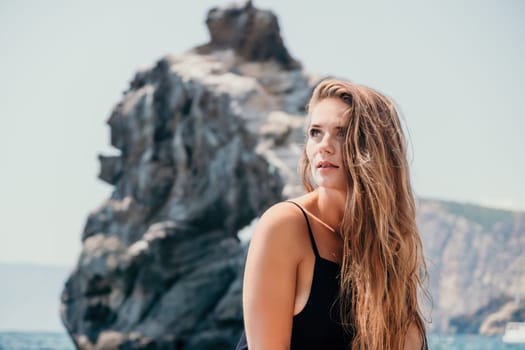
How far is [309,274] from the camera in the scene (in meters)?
3.05

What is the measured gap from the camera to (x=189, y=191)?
92.4 feet

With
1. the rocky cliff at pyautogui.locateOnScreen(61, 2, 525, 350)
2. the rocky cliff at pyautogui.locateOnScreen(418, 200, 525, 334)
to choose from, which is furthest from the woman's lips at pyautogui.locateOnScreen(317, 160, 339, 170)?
the rocky cliff at pyautogui.locateOnScreen(418, 200, 525, 334)

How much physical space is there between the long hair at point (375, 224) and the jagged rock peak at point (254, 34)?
24569 millimetres

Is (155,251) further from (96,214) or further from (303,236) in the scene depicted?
(303,236)

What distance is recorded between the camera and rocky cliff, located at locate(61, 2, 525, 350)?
81.3ft

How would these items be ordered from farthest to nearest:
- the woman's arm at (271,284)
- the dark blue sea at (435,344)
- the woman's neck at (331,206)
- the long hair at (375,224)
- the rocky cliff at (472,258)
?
the rocky cliff at (472,258)
the dark blue sea at (435,344)
the woman's neck at (331,206)
the long hair at (375,224)
the woman's arm at (271,284)

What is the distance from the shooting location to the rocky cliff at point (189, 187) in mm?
24781

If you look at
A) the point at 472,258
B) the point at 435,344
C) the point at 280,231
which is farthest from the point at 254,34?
the point at 472,258

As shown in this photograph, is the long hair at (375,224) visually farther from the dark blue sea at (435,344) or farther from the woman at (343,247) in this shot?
the dark blue sea at (435,344)

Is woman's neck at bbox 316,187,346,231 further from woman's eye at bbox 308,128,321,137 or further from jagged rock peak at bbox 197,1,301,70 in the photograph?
jagged rock peak at bbox 197,1,301,70

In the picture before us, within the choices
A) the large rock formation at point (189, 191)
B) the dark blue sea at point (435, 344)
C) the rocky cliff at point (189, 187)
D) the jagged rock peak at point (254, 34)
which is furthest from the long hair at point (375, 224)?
the dark blue sea at point (435, 344)


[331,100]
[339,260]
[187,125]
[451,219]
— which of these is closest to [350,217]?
[339,260]

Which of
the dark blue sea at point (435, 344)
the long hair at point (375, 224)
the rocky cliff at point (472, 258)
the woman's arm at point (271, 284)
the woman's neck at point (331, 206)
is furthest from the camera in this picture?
the rocky cliff at point (472, 258)

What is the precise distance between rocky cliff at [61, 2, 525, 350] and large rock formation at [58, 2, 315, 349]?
5 centimetres
